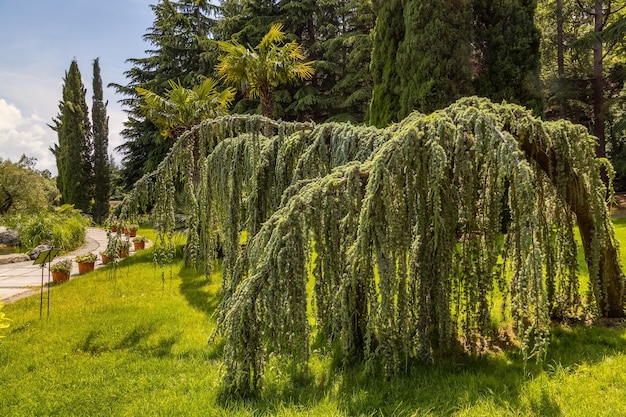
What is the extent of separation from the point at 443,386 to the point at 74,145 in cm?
2410

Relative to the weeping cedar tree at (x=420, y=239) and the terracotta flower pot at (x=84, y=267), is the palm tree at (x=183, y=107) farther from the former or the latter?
the weeping cedar tree at (x=420, y=239)

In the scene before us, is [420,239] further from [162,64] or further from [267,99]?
[162,64]

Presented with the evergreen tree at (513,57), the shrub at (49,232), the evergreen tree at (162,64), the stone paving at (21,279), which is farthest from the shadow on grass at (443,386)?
the evergreen tree at (162,64)

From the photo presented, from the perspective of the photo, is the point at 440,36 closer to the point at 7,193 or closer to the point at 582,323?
the point at 582,323

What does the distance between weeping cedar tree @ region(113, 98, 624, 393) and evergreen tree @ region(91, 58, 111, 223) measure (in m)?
22.2

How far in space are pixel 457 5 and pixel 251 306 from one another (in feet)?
35.7

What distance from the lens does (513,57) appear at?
10.5 m

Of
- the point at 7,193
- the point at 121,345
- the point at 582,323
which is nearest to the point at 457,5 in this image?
the point at 582,323

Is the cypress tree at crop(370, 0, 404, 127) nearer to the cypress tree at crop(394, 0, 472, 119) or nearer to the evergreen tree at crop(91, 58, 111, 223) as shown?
the cypress tree at crop(394, 0, 472, 119)

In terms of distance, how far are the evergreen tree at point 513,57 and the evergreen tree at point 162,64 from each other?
16319mm

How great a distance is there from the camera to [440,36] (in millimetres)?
10312

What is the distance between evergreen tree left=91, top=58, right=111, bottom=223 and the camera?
73.4ft

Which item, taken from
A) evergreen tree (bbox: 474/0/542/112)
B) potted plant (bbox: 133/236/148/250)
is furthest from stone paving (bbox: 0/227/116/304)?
evergreen tree (bbox: 474/0/542/112)

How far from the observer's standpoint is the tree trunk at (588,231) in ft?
10.6
